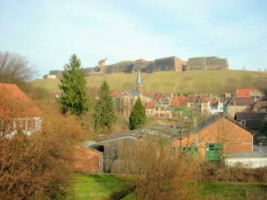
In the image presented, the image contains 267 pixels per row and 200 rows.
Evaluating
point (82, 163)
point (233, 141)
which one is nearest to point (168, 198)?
point (82, 163)

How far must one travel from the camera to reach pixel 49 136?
16.2 meters

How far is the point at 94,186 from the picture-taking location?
21156 millimetres

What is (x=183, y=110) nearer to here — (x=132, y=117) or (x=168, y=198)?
(x=168, y=198)

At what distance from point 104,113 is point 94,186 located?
22445 millimetres

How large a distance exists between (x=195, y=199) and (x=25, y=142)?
839 centimetres

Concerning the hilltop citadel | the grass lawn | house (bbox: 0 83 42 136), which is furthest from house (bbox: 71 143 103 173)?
the hilltop citadel

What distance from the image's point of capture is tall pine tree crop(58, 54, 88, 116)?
35344 mm

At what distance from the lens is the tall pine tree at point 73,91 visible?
1391 inches

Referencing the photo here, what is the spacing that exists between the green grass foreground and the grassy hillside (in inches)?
2991

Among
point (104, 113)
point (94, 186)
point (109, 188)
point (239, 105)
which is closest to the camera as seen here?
point (109, 188)

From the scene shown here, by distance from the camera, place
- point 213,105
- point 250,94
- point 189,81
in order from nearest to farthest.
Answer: point 250,94, point 213,105, point 189,81

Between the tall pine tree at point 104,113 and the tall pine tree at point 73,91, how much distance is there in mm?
6687

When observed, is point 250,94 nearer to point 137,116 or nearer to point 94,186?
point 137,116

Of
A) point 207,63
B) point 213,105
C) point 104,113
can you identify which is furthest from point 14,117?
point 207,63
